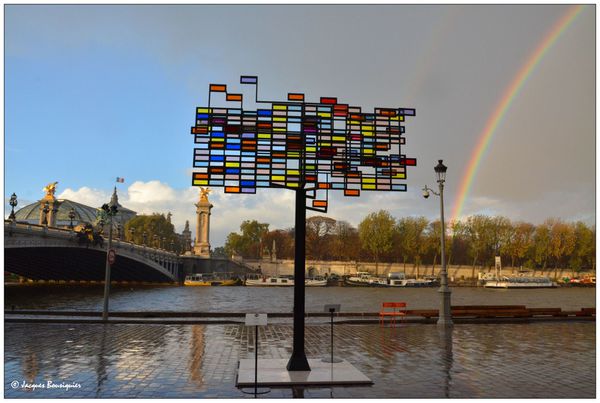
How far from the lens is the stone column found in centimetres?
11491

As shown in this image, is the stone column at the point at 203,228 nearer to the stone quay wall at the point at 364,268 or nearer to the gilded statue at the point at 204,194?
the gilded statue at the point at 204,194

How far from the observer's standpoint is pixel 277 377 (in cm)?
1231

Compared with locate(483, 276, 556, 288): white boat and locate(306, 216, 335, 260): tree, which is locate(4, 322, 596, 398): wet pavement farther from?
locate(306, 216, 335, 260): tree

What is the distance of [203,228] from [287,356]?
102 metres

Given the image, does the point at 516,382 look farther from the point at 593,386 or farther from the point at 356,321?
the point at 356,321

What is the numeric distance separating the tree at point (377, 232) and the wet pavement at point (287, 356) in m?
103

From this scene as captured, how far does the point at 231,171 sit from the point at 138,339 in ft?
31.5

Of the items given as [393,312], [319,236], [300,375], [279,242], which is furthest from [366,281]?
[300,375]

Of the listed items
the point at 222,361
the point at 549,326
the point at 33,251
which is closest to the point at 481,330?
the point at 549,326

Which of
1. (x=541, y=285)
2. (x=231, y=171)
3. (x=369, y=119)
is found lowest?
(x=541, y=285)

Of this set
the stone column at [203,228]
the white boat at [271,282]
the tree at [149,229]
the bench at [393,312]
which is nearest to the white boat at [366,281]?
the white boat at [271,282]

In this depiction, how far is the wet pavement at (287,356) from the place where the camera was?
11383mm

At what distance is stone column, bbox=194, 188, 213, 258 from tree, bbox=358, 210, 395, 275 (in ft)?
129

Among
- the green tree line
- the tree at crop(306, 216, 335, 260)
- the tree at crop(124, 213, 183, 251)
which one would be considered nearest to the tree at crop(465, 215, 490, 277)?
the green tree line
